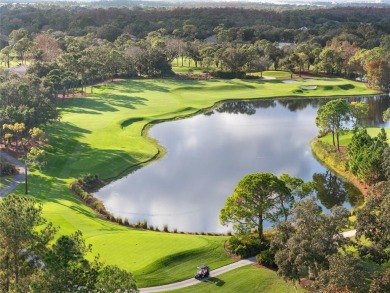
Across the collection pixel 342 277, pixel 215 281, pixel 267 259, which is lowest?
pixel 215 281

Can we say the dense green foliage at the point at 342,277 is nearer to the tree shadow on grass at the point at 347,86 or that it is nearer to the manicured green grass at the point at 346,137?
the manicured green grass at the point at 346,137

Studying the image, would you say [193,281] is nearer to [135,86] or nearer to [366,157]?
[366,157]

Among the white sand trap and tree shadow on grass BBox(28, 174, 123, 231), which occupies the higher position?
the white sand trap

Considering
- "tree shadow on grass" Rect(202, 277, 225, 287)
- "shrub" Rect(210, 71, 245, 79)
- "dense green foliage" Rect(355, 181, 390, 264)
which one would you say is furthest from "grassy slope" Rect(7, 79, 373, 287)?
"dense green foliage" Rect(355, 181, 390, 264)

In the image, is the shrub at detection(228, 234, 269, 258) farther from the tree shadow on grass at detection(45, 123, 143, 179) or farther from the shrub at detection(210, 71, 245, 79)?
the shrub at detection(210, 71, 245, 79)

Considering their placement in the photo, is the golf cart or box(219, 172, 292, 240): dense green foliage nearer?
the golf cart

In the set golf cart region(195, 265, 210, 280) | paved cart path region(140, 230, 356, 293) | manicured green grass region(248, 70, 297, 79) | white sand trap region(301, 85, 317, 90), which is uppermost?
manicured green grass region(248, 70, 297, 79)

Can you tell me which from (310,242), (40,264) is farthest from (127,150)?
(310,242)
